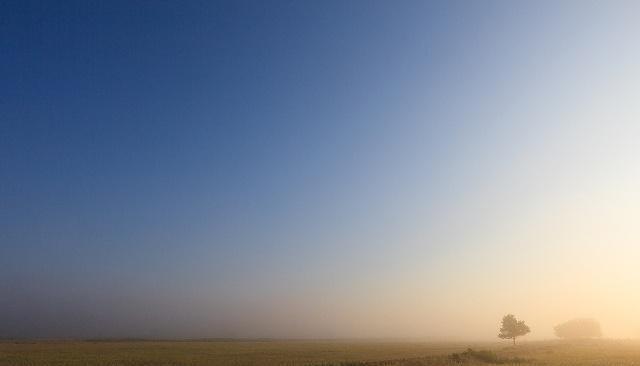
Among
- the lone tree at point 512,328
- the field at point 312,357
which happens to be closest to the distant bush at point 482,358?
the field at point 312,357

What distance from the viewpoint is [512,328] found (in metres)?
132

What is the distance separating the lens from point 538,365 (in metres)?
53.1

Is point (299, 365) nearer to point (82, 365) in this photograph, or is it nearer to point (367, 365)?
point (367, 365)

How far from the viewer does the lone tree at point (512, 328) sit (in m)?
132

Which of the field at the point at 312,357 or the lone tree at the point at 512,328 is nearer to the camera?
the field at the point at 312,357

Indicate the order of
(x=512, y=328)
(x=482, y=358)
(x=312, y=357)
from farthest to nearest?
1. (x=512, y=328)
2. (x=312, y=357)
3. (x=482, y=358)

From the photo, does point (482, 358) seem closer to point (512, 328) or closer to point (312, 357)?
point (312, 357)

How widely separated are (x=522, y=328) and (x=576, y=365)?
290 feet

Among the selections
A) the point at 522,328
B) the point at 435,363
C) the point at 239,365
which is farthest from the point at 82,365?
the point at 522,328

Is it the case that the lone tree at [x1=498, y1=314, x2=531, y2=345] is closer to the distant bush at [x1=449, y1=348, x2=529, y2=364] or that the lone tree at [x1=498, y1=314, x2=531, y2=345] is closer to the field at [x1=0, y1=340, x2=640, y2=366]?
the field at [x1=0, y1=340, x2=640, y2=366]

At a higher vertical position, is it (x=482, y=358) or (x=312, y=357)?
(x=482, y=358)

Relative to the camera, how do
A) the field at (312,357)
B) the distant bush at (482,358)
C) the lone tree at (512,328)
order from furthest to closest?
the lone tree at (512,328) → the distant bush at (482,358) → the field at (312,357)

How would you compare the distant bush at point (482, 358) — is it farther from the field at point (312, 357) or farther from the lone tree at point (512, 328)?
the lone tree at point (512, 328)

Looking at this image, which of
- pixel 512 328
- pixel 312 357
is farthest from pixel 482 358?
pixel 512 328
